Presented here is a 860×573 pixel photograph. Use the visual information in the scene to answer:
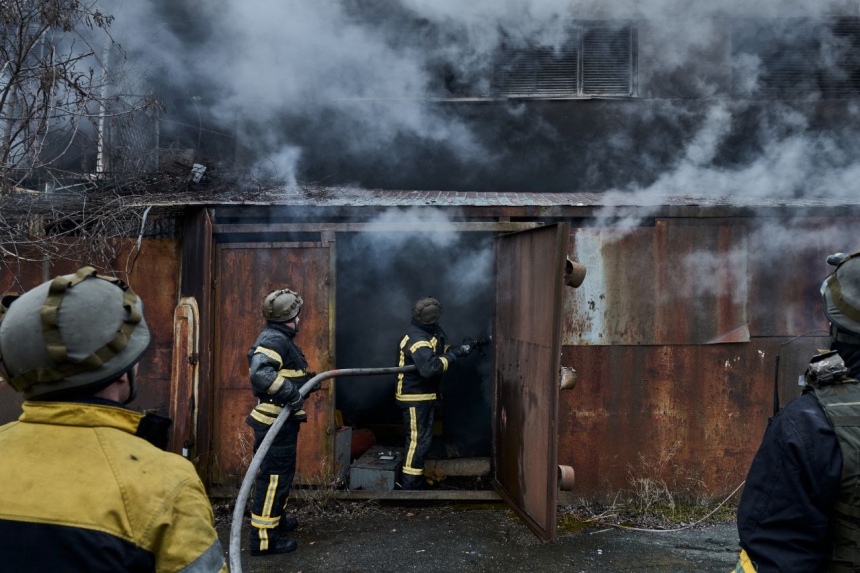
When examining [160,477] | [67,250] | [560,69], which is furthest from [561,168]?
[160,477]

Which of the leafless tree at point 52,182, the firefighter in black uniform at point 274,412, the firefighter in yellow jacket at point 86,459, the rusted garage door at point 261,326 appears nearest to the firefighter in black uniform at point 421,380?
the rusted garage door at point 261,326

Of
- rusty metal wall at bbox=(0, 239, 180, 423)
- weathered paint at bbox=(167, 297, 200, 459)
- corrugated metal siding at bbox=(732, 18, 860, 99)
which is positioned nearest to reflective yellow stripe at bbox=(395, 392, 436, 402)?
weathered paint at bbox=(167, 297, 200, 459)

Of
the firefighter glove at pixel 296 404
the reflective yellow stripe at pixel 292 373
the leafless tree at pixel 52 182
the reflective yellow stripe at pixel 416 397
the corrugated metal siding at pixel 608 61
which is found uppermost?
the corrugated metal siding at pixel 608 61

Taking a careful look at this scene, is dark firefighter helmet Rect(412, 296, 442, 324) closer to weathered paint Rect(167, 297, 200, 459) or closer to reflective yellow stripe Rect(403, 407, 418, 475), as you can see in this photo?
reflective yellow stripe Rect(403, 407, 418, 475)

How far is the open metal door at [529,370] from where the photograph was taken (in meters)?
4.51

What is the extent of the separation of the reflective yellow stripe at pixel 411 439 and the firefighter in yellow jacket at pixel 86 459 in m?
5.00

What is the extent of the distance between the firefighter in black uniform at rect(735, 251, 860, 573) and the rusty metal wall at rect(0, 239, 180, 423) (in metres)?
Result: 5.79

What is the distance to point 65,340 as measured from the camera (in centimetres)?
151

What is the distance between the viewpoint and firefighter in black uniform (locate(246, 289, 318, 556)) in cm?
496

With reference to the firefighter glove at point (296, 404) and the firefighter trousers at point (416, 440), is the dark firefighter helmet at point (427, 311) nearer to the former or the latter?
the firefighter trousers at point (416, 440)

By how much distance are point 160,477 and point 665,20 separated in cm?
948

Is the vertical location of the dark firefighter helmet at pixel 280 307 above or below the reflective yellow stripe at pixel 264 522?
above

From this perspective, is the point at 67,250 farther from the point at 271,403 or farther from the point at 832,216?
the point at 832,216

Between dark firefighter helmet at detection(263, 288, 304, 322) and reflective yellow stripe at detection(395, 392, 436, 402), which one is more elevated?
dark firefighter helmet at detection(263, 288, 304, 322)
